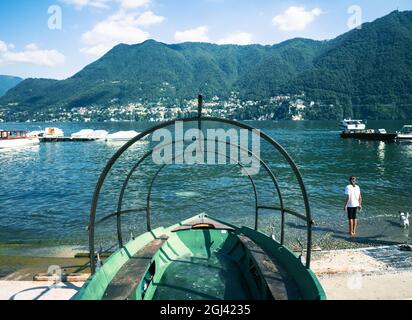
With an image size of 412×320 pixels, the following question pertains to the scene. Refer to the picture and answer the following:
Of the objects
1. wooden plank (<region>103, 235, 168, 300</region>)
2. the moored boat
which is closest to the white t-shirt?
wooden plank (<region>103, 235, 168, 300</region>)

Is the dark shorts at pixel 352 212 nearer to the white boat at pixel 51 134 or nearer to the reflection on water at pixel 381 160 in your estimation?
the reflection on water at pixel 381 160

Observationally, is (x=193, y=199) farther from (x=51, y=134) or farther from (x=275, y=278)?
(x=51, y=134)

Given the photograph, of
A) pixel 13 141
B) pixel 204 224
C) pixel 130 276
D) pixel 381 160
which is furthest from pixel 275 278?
pixel 13 141

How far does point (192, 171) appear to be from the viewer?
46.6m

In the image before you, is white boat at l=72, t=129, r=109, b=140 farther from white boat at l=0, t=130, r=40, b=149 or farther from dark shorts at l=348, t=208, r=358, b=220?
dark shorts at l=348, t=208, r=358, b=220

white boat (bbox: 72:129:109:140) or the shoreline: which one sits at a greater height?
white boat (bbox: 72:129:109:140)

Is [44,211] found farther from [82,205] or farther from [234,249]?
[234,249]

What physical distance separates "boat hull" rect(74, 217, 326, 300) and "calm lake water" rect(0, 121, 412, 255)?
571 centimetres

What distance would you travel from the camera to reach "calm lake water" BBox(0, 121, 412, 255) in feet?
58.2

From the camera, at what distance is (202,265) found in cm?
1034

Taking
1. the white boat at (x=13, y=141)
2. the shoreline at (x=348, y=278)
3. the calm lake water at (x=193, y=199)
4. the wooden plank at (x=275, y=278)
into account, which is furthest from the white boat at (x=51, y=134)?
the wooden plank at (x=275, y=278)

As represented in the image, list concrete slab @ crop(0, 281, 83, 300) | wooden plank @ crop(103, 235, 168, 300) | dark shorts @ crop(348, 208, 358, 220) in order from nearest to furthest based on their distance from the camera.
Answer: wooden plank @ crop(103, 235, 168, 300) → concrete slab @ crop(0, 281, 83, 300) → dark shorts @ crop(348, 208, 358, 220)
